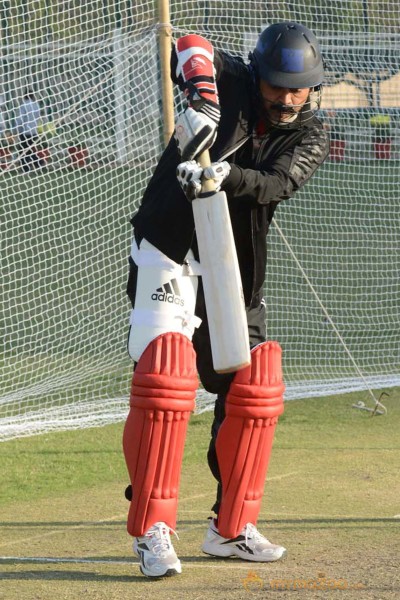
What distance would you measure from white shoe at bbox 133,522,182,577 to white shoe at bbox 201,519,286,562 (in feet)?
0.99

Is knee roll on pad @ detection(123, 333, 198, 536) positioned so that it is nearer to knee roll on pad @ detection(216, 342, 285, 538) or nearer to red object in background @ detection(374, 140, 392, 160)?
knee roll on pad @ detection(216, 342, 285, 538)

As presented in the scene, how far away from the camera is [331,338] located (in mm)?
9062

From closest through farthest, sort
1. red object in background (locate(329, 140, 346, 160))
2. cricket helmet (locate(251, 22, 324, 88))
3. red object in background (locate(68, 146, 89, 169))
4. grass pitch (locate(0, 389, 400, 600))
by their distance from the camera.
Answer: grass pitch (locate(0, 389, 400, 600))
cricket helmet (locate(251, 22, 324, 88))
red object in background (locate(68, 146, 89, 169))
red object in background (locate(329, 140, 346, 160))

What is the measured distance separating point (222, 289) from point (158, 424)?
49 cm

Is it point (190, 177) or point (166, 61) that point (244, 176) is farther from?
point (166, 61)

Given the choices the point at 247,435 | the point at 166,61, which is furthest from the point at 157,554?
the point at 166,61

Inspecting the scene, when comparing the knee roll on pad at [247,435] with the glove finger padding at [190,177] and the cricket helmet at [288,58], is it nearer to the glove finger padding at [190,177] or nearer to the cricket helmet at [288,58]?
the glove finger padding at [190,177]

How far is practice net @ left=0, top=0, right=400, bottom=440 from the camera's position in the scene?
7.52m

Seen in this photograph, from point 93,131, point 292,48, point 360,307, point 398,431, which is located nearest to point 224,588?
point 292,48

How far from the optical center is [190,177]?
351 cm

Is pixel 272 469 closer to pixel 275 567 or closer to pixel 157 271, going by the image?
pixel 275 567

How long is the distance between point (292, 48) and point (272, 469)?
7.90 feet

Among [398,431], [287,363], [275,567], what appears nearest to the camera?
[275,567]

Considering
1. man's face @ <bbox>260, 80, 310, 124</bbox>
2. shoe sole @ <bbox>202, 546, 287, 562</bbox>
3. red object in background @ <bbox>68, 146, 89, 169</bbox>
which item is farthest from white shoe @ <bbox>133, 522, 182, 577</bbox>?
red object in background @ <bbox>68, 146, 89, 169</bbox>
